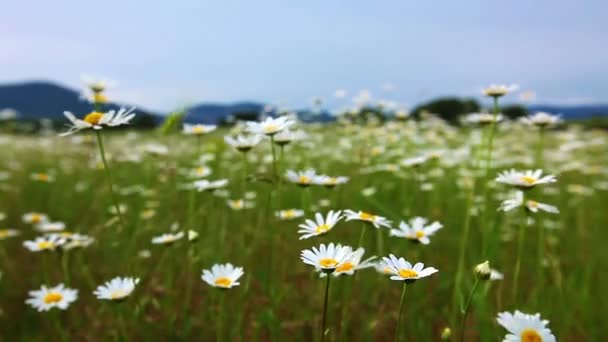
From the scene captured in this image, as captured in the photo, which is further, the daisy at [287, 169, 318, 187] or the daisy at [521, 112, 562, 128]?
the daisy at [521, 112, 562, 128]

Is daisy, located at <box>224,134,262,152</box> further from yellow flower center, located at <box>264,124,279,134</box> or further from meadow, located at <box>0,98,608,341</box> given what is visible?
yellow flower center, located at <box>264,124,279,134</box>

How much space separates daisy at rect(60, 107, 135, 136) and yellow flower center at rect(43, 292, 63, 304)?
27.8 inches

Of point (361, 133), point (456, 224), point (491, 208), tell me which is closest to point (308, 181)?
point (361, 133)

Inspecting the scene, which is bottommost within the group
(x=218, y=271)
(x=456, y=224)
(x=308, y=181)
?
(x=456, y=224)

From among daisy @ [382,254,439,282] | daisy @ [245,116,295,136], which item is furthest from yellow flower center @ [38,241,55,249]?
daisy @ [382,254,439,282]

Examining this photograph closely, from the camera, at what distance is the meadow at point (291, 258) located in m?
1.73

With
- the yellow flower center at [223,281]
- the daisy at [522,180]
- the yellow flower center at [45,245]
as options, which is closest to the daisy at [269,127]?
the yellow flower center at [223,281]

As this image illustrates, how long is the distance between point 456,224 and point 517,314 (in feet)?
8.84

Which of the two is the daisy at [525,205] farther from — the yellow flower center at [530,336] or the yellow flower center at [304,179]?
the yellow flower center at [304,179]

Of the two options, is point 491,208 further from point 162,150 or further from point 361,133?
point 162,150

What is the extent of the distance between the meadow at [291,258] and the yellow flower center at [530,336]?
0.14 metres

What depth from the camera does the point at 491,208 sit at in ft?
12.3

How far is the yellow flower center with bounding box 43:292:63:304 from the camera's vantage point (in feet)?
5.46

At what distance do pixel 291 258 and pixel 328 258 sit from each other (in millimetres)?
1702
